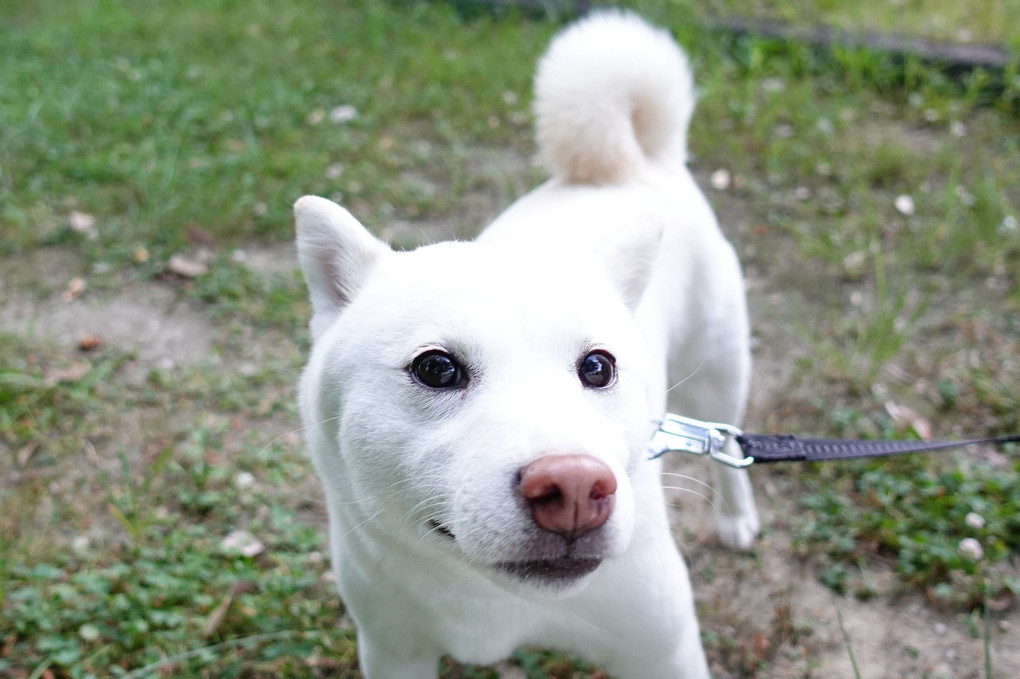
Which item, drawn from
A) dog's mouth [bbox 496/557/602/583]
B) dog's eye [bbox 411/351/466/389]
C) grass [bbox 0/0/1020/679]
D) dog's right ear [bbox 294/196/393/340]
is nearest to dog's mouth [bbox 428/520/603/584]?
dog's mouth [bbox 496/557/602/583]

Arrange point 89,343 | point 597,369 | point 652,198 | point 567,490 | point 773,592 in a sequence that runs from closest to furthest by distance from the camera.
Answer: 1. point 567,490
2. point 597,369
3. point 652,198
4. point 773,592
5. point 89,343

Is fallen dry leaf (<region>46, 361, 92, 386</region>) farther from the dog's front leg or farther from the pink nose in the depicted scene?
the pink nose

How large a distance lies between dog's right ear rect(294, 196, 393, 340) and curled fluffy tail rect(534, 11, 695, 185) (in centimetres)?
88

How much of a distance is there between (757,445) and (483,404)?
958 millimetres

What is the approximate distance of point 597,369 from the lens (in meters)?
1.58

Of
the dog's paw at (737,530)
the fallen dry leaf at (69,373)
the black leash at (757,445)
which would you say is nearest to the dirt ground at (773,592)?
the dog's paw at (737,530)

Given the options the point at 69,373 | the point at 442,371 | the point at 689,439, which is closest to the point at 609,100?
the point at 689,439

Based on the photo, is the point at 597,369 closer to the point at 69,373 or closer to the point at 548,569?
the point at 548,569

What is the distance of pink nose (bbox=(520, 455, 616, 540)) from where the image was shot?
1294mm

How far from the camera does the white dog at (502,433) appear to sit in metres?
1.39

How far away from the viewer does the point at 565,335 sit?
153 cm

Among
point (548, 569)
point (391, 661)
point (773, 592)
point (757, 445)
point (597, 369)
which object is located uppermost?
point (597, 369)

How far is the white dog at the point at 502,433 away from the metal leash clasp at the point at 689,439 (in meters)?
0.10

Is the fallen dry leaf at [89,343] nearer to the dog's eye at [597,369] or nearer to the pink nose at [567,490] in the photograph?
the dog's eye at [597,369]
